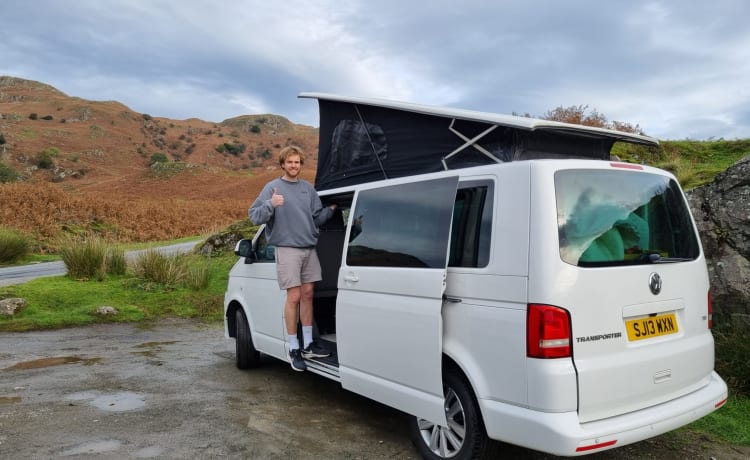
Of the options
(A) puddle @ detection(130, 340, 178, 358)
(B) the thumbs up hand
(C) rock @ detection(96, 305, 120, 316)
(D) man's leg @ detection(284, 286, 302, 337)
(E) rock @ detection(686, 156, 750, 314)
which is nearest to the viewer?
(B) the thumbs up hand

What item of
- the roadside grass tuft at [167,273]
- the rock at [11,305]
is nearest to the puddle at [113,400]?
the rock at [11,305]

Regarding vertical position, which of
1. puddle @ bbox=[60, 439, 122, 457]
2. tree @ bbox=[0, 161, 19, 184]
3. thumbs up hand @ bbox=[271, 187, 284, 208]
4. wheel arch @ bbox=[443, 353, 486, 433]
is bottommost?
puddle @ bbox=[60, 439, 122, 457]

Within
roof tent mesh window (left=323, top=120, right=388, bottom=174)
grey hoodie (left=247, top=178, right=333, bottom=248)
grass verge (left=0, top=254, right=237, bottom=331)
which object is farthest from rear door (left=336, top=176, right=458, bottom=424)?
grass verge (left=0, top=254, right=237, bottom=331)

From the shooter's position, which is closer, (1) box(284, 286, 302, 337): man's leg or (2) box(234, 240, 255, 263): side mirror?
(1) box(284, 286, 302, 337): man's leg

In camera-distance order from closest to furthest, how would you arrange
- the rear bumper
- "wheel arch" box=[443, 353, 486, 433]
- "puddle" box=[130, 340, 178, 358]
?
the rear bumper < "wheel arch" box=[443, 353, 486, 433] < "puddle" box=[130, 340, 178, 358]

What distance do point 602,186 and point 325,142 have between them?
10.5ft

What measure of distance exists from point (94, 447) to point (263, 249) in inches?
102

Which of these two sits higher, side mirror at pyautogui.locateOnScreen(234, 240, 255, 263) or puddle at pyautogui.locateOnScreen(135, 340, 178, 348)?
side mirror at pyautogui.locateOnScreen(234, 240, 255, 263)

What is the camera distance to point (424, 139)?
16.1ft

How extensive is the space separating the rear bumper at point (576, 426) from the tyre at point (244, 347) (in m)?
3.72

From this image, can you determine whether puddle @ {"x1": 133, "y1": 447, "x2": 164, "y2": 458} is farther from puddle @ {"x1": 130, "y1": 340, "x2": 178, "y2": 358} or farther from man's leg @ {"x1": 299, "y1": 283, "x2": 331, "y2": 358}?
puddle @ {"x1": 130, "y1": 340, "x2": 178, "y2": 358}

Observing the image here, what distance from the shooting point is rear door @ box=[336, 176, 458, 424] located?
3.75 m

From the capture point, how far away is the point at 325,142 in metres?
6.05

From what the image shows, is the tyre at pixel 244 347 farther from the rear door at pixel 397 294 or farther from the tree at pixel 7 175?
the tree at pixel 7 175
